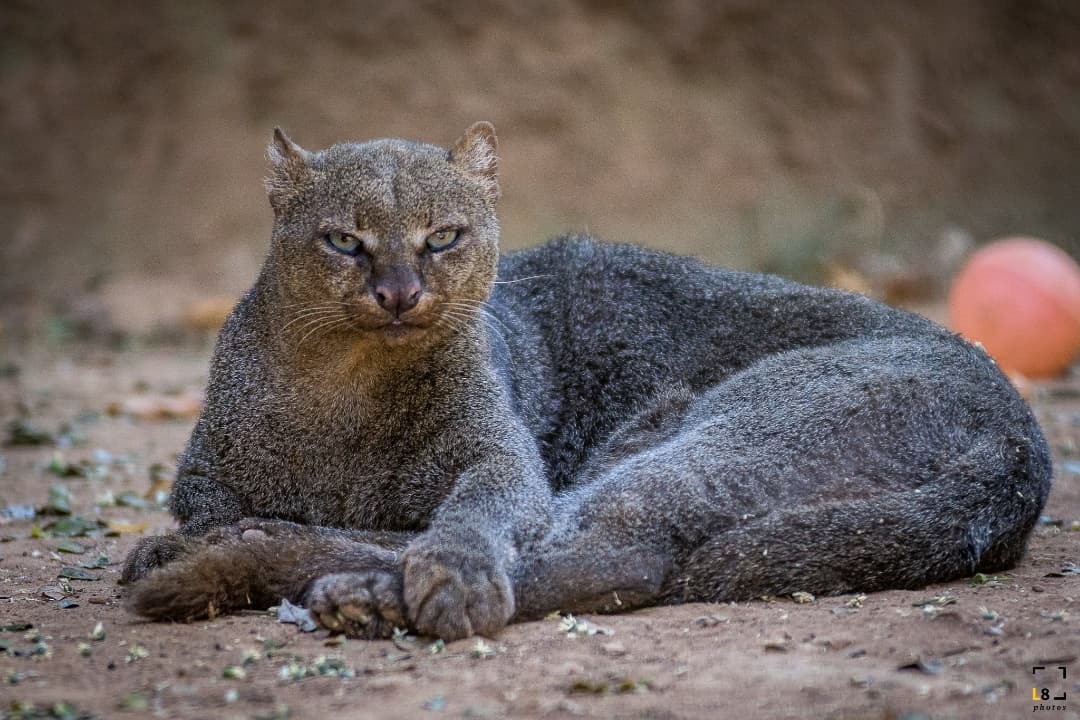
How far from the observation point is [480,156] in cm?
502

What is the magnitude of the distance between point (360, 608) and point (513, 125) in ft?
28.6

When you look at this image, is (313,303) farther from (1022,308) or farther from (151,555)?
(1022,308)

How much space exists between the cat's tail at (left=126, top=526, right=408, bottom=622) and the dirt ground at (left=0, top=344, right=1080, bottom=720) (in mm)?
87

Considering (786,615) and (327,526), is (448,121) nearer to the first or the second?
(327,526)

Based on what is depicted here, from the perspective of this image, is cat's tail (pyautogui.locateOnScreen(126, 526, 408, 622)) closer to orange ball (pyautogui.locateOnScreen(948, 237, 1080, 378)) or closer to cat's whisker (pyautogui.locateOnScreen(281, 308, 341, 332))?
cat's whisker (pyautogui.locateOnScreen(281, 308, 341, 332))

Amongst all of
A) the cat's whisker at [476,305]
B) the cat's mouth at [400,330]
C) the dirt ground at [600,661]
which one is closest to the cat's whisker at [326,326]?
the cat's mouth at [400,330]

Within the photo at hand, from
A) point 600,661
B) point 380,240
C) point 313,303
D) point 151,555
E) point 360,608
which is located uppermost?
point 380,240

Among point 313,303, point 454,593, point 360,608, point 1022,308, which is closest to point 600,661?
Answer: point 454,593

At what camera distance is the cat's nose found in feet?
14.2

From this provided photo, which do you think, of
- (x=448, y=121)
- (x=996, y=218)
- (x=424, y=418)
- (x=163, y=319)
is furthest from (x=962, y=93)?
(x=424, y=418)

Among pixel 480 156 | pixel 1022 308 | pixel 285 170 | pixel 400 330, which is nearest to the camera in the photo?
pixel 400 330

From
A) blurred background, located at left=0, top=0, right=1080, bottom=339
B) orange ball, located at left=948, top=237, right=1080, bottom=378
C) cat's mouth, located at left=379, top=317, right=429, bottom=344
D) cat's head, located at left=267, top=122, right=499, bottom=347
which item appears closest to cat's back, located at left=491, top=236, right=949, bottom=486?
cat's head, located at left=267, top=122, right=499, bottom=347

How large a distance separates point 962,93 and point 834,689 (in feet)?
35.1

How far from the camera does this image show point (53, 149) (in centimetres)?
1188
